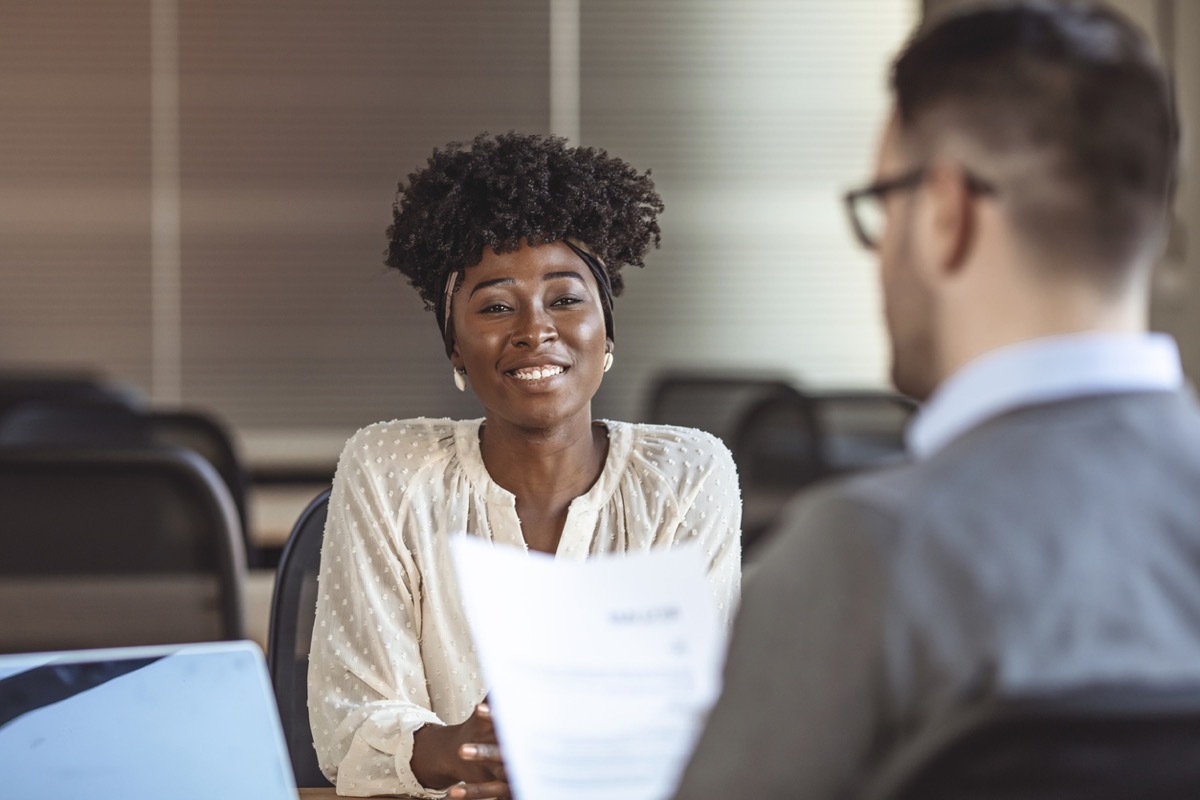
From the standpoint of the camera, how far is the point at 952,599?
0.63m

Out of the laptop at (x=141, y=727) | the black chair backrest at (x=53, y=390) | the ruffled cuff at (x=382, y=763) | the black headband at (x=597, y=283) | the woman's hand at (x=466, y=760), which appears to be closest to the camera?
the laptop at (x=141, y=727)

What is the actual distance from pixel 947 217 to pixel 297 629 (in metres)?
1.23

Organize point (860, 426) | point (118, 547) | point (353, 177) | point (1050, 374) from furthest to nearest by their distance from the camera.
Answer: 1. point (353, 177)
2. point (860, 426)
3. point (118, 547)
4. point (1050, 374)

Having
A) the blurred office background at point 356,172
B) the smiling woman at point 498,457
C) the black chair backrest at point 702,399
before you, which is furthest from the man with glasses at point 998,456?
the blurred office background at point 356,172

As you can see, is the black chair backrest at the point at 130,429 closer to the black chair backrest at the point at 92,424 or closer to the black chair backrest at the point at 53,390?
the black chair backrest at the point at 92,424

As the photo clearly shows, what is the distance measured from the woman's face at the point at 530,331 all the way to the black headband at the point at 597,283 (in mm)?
12

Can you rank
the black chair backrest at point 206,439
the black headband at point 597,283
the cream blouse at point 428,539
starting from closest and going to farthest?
the cream blouse at point 428,539
the black headband at point 597,283
the black chair backrest at point 206,439

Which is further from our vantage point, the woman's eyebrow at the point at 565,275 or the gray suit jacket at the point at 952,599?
the woman's eyebrow at the point at 565,275

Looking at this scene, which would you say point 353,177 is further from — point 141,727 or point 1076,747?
point 1076,747

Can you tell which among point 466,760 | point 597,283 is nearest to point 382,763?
point 466,760

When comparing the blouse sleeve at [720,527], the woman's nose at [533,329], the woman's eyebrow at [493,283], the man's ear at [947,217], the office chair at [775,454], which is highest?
the man's ear at [947,217]

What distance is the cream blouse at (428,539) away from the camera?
5.05 feet

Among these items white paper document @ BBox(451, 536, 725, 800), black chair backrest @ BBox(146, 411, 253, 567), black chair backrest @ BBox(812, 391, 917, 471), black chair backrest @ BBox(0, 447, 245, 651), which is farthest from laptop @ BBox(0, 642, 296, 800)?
black chair backrest @ BBox(812, 391, 917, 471)

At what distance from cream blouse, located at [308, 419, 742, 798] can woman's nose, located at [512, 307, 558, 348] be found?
182mm
